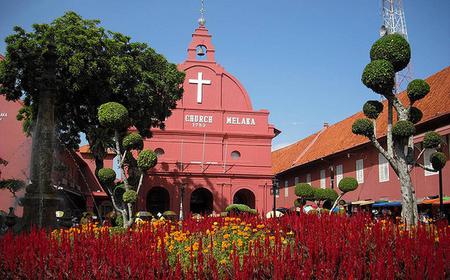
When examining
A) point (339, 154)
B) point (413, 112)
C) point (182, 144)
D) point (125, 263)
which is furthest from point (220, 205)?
point (125, 263)

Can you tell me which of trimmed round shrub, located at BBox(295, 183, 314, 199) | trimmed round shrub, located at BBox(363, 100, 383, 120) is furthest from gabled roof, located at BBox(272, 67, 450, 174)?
trimmed round shrub, located at BBox(363, 100, 383, 120)

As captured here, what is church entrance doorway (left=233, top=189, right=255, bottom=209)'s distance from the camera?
31009 mm

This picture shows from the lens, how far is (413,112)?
11266 millimetres

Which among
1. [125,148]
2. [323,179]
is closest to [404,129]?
[125,148]

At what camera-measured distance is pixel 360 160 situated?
1024 inches

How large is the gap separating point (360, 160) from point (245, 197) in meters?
9.12

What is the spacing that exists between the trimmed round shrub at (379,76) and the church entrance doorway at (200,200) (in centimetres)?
2147

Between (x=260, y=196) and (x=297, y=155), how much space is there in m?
9.33

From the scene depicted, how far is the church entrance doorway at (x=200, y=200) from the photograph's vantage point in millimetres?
31683

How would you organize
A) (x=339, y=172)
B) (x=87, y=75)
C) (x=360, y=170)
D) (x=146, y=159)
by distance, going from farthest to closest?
(x=339, y=172) < (x=360, y=170) < (x=87, y=75) < (x=146, y=159)

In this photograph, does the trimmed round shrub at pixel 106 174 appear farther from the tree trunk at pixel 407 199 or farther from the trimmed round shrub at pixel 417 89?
the trimmed round shrub at pixel 417 89

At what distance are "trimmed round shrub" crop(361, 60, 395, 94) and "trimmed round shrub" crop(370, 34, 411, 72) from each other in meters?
0.26

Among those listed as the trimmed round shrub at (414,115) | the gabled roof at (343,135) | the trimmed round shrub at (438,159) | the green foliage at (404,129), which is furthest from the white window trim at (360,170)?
the green foliage at (404,129)

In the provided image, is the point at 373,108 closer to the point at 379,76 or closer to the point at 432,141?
the point at 379,76
